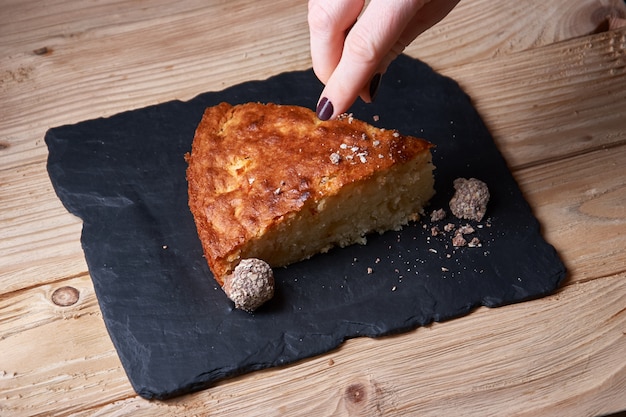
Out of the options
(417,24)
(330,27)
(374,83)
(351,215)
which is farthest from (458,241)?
(330,27)

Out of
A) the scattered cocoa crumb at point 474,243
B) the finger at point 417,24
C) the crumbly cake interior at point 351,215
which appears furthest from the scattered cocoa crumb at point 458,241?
the finger at point 417,24

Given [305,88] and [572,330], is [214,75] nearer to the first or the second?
[305,88]

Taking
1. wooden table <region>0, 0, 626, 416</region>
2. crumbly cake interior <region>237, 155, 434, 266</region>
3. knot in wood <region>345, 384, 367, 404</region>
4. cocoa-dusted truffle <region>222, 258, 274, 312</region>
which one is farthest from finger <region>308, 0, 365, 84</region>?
knot in wood <region>345, 384, 367, 404</region>

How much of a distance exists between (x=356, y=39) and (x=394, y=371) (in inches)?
47.3

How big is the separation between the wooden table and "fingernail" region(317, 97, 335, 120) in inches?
33.4

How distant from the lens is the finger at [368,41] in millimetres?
2953

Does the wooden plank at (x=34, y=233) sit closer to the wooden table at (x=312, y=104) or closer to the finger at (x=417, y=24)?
the wooden table at (x=312, y=104)

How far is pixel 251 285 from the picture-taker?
3.28 metres

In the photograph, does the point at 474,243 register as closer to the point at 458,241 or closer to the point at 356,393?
the point at 458,241

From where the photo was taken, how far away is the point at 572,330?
11.0 ft

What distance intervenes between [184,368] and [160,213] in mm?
772

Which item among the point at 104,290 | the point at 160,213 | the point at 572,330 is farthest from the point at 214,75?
the point at 572,330

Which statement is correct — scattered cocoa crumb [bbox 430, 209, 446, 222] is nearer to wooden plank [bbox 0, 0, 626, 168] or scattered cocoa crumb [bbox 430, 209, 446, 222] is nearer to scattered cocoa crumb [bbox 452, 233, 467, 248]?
scattered cocoa crumb [bbox 452, 233, 467, 248]

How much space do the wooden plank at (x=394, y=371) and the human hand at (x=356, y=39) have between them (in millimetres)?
942
